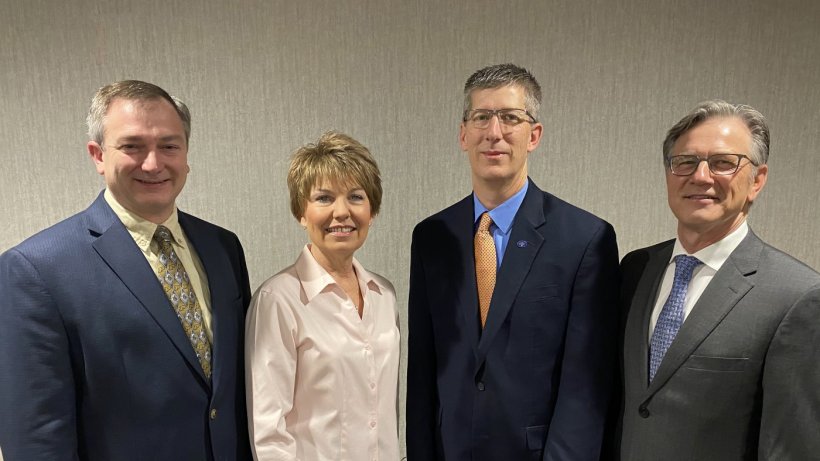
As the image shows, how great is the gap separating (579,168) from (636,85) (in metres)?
0.44

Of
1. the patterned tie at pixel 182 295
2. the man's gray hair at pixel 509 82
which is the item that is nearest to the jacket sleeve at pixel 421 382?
the man's gray hair at pixel 509 82

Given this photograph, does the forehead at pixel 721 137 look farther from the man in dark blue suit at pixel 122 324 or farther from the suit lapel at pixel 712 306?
the man in dark blue suit at pixel 122 324

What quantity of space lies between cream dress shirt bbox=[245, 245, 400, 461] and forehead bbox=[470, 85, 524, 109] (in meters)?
0.72

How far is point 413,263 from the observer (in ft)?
6.92

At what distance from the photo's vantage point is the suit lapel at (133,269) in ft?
5.47

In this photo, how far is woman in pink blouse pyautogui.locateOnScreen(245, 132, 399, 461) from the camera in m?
1.84

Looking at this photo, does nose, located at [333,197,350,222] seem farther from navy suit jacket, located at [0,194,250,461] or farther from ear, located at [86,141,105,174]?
ear, located at [86,141,105,174]

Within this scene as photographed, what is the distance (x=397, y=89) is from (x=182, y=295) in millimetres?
1380

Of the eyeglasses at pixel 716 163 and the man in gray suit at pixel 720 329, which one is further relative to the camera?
the eyeglasses at pixel 716 163

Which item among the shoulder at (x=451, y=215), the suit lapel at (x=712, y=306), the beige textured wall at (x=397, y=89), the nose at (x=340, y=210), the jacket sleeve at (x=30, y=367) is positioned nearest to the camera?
the jacket sleeve at (x=30, y=367)

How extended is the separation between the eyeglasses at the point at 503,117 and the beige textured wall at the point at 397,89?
0.85 metres

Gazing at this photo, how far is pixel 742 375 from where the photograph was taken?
1.62 m

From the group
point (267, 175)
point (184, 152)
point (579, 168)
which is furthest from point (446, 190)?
point (184, 152)

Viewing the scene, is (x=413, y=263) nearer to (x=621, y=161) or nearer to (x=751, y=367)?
(x=751, y=367)
